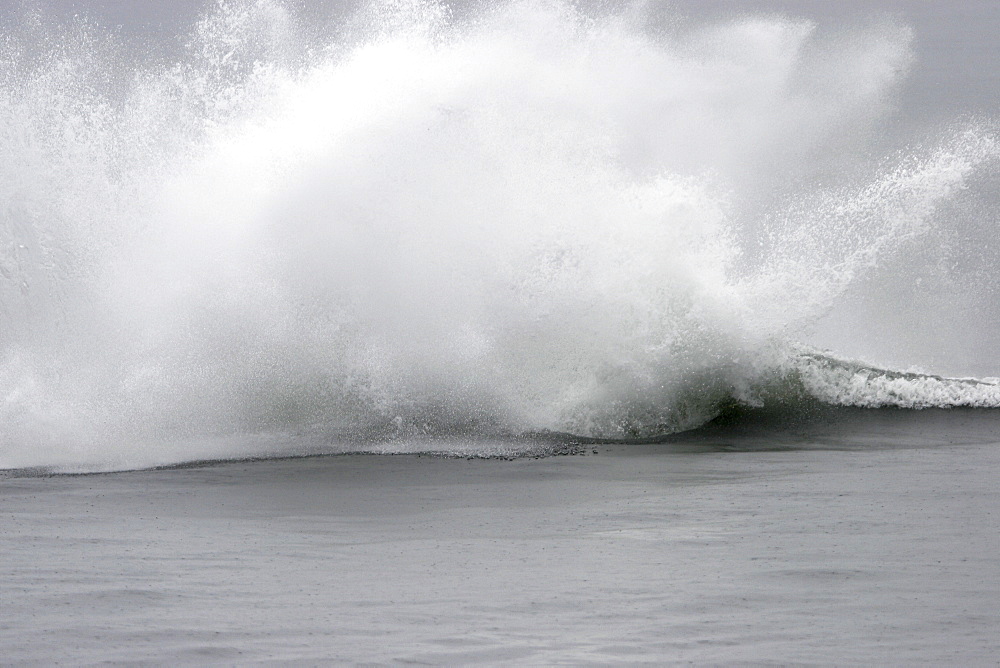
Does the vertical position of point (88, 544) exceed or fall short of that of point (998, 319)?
it falls short

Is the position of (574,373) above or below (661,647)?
above

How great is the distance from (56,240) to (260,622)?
646 inches

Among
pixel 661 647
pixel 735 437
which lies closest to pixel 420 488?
pixel 735 437

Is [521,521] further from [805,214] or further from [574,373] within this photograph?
[805,214]

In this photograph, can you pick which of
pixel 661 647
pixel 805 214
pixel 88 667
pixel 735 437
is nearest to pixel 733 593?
pixel 661 647

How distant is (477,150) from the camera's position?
78.2ft

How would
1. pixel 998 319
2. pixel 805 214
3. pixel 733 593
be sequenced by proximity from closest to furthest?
pixel 733 593 → pixel 805 214 → pixel 998 319

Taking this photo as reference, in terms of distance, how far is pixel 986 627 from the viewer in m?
9.34

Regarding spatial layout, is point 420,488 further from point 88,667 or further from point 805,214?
point 805,214

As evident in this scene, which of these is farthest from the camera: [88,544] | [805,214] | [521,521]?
[805,214]

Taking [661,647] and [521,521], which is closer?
[661,647]

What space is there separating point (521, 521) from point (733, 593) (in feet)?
12.9

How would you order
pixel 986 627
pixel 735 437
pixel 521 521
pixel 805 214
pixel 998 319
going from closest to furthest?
pixel 986 627
pixel 521 521
pixel 735 437
pixel 805 214
pixel 998 319

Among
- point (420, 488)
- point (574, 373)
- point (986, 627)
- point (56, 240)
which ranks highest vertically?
point (56, 240)
